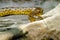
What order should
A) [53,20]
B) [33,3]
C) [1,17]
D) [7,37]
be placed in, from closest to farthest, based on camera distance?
[7,37] < [53,20] < [1,17] < [33,3]

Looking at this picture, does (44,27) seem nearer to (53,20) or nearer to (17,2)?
(53,20)

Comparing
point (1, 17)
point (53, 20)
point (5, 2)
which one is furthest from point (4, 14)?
point (53, 20)

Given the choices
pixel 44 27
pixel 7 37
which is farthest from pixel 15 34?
pixel 44 27

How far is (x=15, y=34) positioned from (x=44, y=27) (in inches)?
6.7

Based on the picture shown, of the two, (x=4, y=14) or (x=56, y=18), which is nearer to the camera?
(x=56, y=18)

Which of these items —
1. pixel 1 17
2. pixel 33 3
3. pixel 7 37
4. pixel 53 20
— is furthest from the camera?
pixel 33 3

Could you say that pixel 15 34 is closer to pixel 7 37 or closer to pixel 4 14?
pixel 7 37

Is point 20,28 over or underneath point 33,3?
over

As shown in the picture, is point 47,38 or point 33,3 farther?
point 33,3

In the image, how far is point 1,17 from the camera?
4.45ft

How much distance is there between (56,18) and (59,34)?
0.12 metres

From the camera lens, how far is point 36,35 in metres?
0.84

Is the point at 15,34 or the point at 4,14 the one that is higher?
the point at 15,34

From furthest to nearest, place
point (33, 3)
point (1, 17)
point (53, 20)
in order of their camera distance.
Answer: point (33, 3) → point (1, 17) → point (53, 20)
